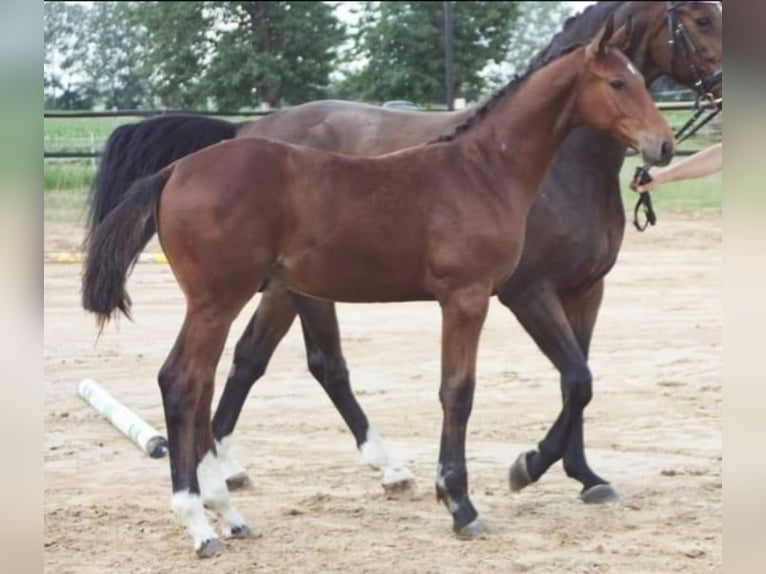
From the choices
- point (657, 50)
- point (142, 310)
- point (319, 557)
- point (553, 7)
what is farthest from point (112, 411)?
point (553, 7)

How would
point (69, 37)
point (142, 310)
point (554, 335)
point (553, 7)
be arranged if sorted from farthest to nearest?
point (553, 7) → point (142, 310) → point (69, 37) → point (554, 335)

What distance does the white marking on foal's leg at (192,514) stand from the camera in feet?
12.9

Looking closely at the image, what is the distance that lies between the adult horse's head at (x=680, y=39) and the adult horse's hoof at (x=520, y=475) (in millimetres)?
1750

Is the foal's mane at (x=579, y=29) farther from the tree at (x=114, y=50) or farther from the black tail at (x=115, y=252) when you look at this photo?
the tree at (x=114, y=50)

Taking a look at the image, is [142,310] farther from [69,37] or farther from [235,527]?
[235,527]

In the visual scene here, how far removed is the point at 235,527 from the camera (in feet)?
13.8

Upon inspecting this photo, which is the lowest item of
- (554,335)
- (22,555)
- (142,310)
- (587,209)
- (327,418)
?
(142,310)

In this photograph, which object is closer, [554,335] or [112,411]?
[554,335]

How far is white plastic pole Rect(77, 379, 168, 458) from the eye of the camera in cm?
545

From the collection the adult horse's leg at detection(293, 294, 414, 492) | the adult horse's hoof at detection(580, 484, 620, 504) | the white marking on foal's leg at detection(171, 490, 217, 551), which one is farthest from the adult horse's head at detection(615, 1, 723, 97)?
the white marking on foal's leg at detection(171, 490, 217, 551)

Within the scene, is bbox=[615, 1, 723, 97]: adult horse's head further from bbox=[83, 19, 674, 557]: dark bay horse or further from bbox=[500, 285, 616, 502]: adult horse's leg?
bbox=[500, 285, 616, 502]: adult horse's leg

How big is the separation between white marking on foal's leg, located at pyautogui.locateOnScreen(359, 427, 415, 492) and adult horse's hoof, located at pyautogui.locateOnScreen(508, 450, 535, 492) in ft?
1.49

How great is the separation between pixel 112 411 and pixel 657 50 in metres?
3.30

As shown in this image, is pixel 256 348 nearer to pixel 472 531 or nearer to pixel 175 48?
pixel 472 531
